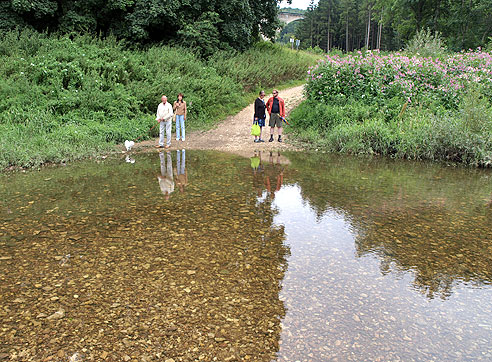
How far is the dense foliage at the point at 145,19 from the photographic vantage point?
1998 centimetres

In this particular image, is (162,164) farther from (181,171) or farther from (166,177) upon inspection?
(166,177)

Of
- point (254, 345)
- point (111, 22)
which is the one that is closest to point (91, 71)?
point (111, 22)

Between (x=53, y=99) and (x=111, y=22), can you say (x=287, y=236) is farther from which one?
(x=111, y=22)

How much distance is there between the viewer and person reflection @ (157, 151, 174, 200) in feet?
29.0

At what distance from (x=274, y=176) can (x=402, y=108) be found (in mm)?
6964

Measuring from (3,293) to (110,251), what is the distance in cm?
144

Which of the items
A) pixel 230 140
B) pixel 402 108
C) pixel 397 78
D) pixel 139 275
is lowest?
pixel 139 275

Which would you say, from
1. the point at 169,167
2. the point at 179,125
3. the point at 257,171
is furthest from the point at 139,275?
the point at 179,125

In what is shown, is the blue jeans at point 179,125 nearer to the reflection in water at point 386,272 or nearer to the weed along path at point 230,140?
the weed along path at point 230,140

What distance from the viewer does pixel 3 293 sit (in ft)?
15.1

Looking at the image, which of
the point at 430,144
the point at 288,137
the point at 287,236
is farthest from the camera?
the point at 288,137

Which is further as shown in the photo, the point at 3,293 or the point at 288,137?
the point at 288,137

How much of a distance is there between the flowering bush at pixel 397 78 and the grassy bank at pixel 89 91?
213 inches

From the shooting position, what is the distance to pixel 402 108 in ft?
47.4
